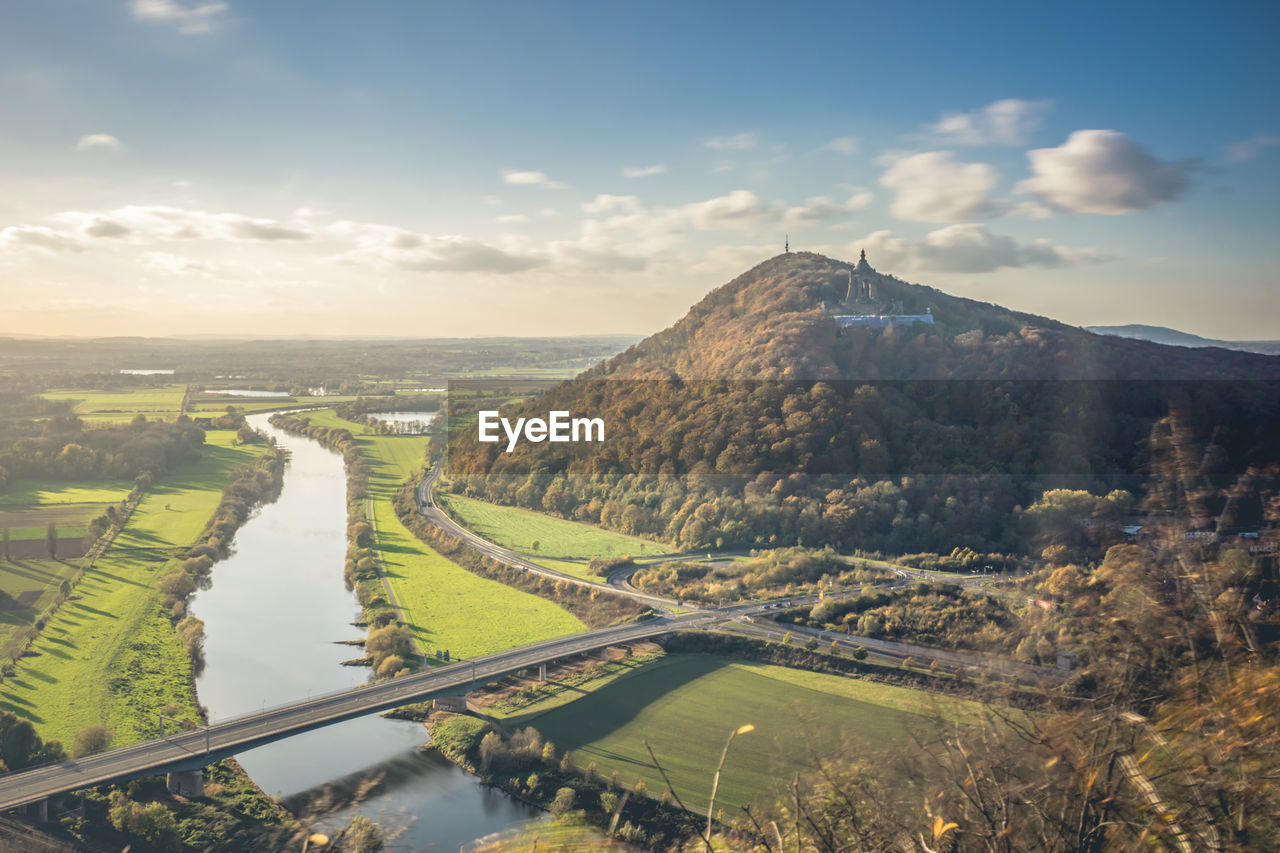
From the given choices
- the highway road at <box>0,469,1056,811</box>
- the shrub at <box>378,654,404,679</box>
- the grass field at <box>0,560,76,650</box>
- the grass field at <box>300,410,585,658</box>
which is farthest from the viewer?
the grass field at <box>300,410,585,658</box>

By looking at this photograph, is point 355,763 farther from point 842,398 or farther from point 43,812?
point 842,398

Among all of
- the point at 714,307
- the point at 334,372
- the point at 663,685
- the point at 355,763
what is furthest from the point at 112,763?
the point at 334,372

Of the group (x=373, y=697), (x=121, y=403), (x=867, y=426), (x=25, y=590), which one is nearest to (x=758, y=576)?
(x=867, y=426)

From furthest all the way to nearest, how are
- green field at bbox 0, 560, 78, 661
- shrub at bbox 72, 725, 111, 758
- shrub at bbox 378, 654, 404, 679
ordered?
green field at bbox 0, 560, 78, 661, shrub at bbox 378, 654, 404, 679, shrub at bbox 72, 725, 111, 758

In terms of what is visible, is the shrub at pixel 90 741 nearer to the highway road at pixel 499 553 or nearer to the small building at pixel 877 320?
the highway road at pixel 499 553

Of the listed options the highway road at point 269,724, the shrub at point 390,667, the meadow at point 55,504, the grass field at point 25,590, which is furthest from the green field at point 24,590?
the shrub at point 390,667

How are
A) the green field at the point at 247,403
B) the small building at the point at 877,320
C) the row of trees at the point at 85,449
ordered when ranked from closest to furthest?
the row of trees at the point at 85,449 < the small building at the point at 877,320 < the green field at the point at 247,403

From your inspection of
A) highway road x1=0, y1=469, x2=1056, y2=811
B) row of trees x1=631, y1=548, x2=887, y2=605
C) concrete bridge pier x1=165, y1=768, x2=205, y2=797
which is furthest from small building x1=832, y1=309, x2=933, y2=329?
concrete bridge pier x1=165, y1=768, x2=205, y2=797

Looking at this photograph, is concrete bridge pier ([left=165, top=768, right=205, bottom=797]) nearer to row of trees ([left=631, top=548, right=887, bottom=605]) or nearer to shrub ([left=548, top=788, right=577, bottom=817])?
shrub ([left=548, top=788, right=577, bottom=817])
